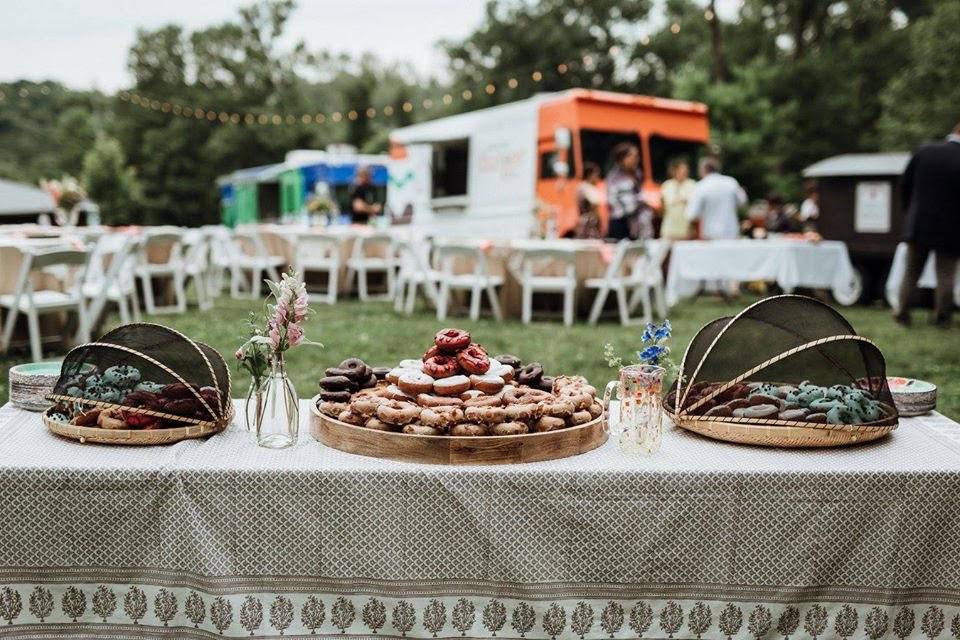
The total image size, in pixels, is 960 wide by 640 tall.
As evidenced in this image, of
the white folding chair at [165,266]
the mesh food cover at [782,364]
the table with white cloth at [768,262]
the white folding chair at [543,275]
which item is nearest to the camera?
the mesh food cover at [782,364]

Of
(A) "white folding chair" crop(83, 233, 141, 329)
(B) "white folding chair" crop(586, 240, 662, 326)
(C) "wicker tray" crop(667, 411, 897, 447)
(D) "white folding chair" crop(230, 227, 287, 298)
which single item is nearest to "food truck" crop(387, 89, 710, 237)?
(B) "white folding chair" crop(586, 240, 662, 326)

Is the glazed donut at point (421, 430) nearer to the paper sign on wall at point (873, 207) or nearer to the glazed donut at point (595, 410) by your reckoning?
the glazed donut at point (595, 410)

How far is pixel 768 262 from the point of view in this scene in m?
10.1

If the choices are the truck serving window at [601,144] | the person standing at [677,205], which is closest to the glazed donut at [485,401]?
the person standing at [677,205]

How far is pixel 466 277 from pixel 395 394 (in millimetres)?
6696

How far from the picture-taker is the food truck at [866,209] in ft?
35.8

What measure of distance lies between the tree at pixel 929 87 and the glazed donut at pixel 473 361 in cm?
1949

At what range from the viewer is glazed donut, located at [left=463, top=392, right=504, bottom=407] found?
7.46ft

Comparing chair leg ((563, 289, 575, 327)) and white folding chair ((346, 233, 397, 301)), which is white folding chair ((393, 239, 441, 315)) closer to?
white folding chair ((346, 233, 397, 301))

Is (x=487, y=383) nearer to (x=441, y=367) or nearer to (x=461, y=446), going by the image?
(x=441, y=367)

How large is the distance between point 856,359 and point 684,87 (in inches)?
841

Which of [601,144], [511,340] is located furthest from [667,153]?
[511,340]

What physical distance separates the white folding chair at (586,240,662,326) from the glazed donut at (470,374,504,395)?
20.7 feet

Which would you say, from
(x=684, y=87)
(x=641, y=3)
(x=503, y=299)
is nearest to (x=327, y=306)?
(x=503, y=299)
